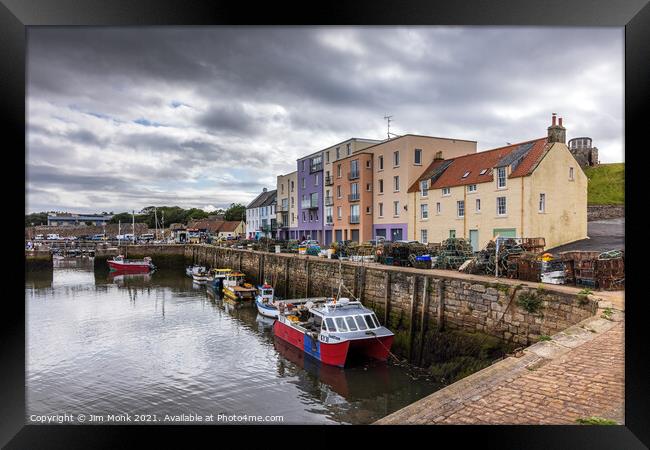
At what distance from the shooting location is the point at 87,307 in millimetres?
17578

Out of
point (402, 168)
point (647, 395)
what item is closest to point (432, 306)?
point (647, 395)

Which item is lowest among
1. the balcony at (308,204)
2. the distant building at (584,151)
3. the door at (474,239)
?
the door at (474,239)

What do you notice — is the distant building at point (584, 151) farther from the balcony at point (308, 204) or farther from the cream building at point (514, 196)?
the balcony at point (308, 204)

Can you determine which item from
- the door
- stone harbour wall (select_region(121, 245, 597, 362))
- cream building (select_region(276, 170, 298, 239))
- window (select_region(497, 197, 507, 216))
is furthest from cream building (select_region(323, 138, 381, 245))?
window (select_region(497, 197, 507, 216))

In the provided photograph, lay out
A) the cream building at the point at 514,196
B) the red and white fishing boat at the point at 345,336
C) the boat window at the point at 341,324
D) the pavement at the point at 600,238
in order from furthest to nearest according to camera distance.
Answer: the cream building at the point at 514,196 → the pavement at the point at 600,238 → the boat window at the point at 341,324 → the red and white fishing boat at the point at 345,336

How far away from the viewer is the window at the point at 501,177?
1486 cm

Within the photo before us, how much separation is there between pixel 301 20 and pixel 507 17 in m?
2.27

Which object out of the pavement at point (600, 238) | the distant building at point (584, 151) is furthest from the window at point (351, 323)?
the distant building at point (584, 151)

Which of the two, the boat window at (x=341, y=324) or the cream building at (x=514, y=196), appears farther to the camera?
the cream building at (x=514, y=196)

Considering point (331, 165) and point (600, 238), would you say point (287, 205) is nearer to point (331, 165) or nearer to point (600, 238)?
point (331, 165)

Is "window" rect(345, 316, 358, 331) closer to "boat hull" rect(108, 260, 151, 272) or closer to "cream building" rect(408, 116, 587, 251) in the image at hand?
"cream building" rect(408, 116, 587, 251)

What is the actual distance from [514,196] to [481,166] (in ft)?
8.74

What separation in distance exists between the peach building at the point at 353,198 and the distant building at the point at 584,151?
10.6m

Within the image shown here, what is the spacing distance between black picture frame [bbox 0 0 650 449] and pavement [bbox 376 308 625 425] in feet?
0.81
